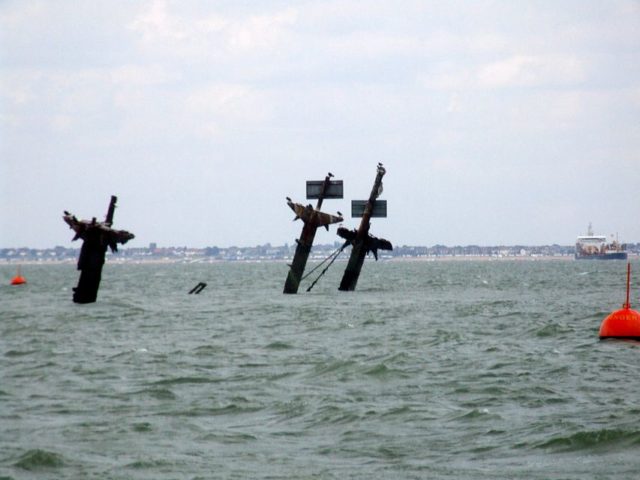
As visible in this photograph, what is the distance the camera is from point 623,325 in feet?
84.3

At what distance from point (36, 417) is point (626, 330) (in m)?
14.8

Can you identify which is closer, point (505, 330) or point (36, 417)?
point (36, 417)

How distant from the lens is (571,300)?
45.8 metres

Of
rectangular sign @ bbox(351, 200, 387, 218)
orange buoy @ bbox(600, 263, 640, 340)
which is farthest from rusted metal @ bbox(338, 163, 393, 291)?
orange buoy @ bbox(600, 263, 640, 340)

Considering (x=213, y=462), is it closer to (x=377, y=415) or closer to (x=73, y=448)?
(x=73, y=448)

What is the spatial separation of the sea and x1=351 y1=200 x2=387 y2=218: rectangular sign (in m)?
12.4

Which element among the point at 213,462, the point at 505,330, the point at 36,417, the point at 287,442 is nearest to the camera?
the point at 213,462

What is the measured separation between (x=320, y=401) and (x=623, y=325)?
→ 11126 mm

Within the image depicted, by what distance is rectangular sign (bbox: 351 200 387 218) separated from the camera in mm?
44369

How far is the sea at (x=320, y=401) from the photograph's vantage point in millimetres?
12906

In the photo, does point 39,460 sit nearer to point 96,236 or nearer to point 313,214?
point 96,236

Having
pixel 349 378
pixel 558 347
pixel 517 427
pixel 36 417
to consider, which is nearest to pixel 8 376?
pixel 36 417

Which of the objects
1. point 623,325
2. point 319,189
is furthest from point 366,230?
point 623,325

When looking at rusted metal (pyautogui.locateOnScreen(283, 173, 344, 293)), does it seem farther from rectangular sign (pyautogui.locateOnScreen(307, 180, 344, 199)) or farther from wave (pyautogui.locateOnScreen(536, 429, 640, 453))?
wave (pyautogui.locateOnScreen(536, 429, 640, 453))
